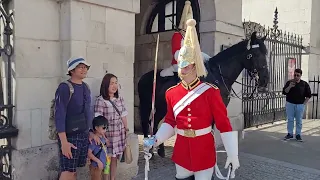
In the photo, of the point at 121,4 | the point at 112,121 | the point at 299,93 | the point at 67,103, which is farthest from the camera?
the point at 299,93

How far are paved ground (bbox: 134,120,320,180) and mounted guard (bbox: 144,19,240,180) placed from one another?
220cm

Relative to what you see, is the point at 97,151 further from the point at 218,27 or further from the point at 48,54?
the point at 218,27

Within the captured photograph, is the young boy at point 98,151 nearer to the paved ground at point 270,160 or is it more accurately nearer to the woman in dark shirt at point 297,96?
the paved ground at point 270,160

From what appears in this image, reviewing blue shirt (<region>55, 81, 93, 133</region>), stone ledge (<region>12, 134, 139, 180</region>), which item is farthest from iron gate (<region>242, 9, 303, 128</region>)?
blue shirt (<region>55, 81, 93, 133</region>)

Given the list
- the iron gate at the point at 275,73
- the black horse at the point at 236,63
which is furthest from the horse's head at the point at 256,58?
the iron gate at the point at 275,73

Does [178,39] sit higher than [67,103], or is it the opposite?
[178,39]

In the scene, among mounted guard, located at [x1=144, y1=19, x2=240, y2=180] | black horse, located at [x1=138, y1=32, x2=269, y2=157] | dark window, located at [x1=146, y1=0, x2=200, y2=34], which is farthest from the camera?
dark window, located at [x1=146, y1=0, x2=200, y2=34]

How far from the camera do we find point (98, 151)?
4008 millimetres

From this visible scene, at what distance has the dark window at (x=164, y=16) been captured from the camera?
8.31 metres

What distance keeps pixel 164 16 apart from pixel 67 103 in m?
5.82

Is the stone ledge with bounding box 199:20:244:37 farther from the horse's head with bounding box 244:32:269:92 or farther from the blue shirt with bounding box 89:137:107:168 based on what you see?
the blue shirt with bounding box 89:137:107:168

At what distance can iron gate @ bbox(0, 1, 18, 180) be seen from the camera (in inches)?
151

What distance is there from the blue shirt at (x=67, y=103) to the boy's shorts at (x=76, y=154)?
24 centimetres

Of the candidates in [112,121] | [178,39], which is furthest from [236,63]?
[112,121]
